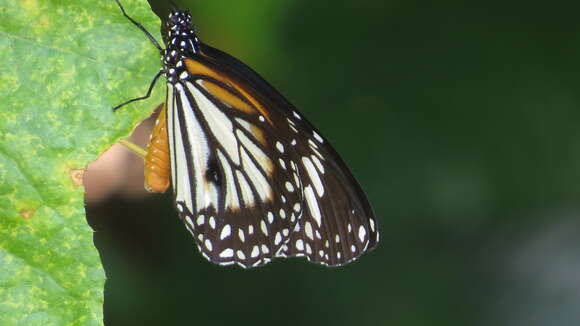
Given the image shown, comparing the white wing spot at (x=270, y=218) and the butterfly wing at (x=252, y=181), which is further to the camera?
the white wing spot at (x=270, y=218)

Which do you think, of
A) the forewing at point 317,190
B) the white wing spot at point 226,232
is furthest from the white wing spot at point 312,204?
the white wing spot at point 226,232

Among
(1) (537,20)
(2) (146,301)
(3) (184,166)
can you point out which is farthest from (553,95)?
(2) (146,301)

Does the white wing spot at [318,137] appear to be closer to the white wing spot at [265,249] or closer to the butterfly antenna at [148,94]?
the white wing spot at [265,249]

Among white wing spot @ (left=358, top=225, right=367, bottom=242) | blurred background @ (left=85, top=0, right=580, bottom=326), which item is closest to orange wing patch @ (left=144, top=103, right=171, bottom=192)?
white wing spot @ (left=358, top=225, right=367, bottom=242)

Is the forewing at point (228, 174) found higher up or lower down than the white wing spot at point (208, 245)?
higher up

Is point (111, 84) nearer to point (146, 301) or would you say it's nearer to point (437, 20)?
point (146, 301)

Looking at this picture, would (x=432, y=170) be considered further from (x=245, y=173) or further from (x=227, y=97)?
(x=227, y=97)

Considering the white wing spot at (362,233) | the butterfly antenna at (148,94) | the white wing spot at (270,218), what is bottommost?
the white wing spot at (362,233)
